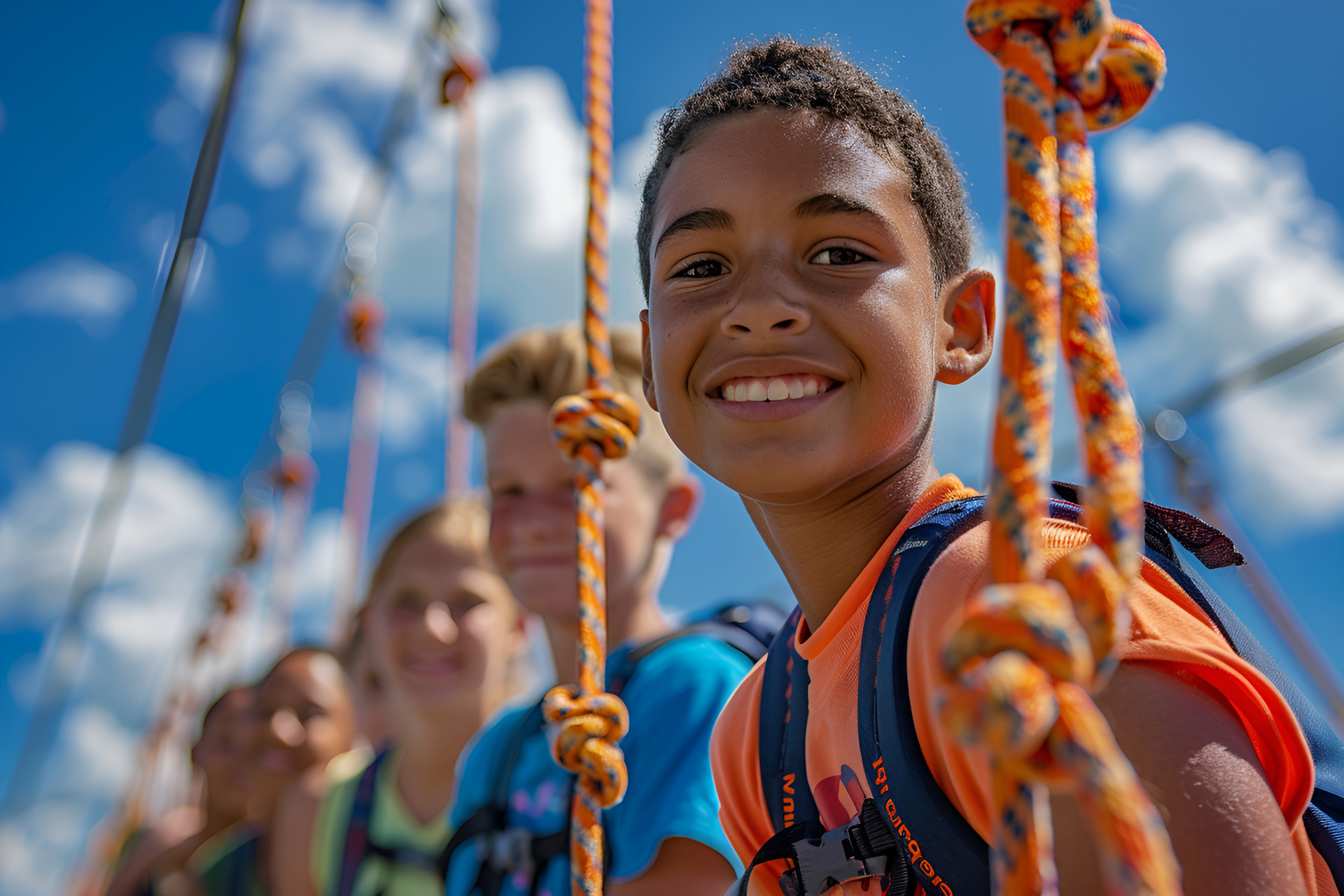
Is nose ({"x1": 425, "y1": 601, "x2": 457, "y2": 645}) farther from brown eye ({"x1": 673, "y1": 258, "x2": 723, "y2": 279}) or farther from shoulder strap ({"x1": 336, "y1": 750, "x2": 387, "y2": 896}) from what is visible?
brown eye ({"x1": 673, "y1": 258, "x2": 723, "y2": 279})

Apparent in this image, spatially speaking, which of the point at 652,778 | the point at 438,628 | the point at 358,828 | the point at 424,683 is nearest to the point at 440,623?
the point at 438,628

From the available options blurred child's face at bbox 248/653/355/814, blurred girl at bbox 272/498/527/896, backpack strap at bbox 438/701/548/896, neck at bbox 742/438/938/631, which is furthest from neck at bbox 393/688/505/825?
neck at bbox 742/438/938/631

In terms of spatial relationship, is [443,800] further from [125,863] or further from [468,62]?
[468,62]

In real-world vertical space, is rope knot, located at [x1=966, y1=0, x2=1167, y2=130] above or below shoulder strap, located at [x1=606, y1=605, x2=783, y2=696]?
above

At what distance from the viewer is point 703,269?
1.13 meters

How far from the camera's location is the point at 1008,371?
575 mm

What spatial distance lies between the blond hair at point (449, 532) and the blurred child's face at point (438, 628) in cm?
2

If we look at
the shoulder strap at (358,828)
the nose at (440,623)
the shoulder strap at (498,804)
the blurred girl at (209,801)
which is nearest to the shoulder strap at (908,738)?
the shoulder strap at (498,804)

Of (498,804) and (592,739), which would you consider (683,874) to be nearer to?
(592,739)

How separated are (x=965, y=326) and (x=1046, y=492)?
68 cm

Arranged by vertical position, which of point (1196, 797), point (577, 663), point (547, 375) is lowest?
point (1196, 797)

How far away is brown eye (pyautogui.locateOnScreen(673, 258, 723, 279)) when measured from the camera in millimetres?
1115

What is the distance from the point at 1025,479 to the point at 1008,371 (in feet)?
0.21

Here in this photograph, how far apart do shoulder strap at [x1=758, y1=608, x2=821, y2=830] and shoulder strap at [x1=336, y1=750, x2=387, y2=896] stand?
1.47 metres
